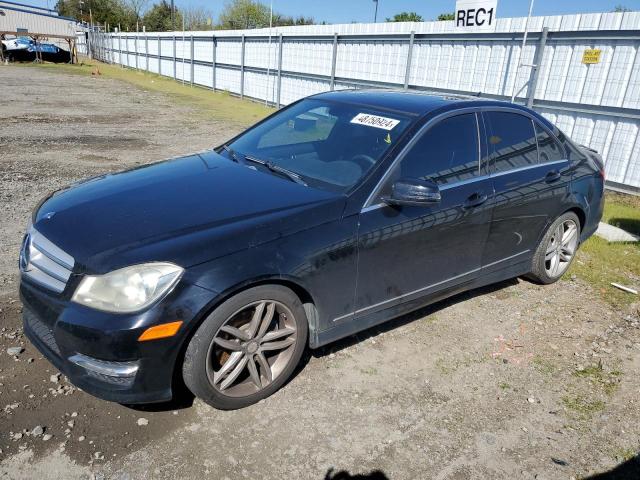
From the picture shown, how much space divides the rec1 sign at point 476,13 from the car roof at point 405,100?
6663 mm

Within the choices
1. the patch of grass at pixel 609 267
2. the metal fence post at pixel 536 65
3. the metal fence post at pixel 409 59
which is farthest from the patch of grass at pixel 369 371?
the metal fence post at pixel 409 59

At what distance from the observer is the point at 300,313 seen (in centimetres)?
287

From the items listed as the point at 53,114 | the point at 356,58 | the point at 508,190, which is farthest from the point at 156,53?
the point at 508,190

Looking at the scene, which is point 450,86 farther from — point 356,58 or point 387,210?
point 387,210

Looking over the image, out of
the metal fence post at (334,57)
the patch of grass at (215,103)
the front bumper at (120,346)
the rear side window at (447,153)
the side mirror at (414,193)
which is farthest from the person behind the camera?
the patch of grass at (215,103)

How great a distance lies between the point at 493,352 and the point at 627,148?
254 inches

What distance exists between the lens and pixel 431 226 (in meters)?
3.30

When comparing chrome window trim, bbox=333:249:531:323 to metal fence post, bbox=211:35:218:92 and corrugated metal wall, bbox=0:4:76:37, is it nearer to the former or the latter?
metal fence post, bbox=211:35:218:92

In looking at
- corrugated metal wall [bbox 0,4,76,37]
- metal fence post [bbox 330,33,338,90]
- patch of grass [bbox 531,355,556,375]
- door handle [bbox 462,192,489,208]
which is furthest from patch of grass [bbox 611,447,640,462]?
corrugated metal wall [bbox 0,4,76,37]

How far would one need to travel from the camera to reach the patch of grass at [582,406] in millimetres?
3018

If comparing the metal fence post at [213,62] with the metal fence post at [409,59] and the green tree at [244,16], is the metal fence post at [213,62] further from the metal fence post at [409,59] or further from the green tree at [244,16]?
the green tree at [244,16]

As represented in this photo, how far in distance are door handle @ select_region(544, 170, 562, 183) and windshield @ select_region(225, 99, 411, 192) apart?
1581 millimetres

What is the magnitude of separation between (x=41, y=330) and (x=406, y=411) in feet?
6.98

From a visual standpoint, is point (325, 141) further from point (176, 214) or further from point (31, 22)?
point (31, 22)
